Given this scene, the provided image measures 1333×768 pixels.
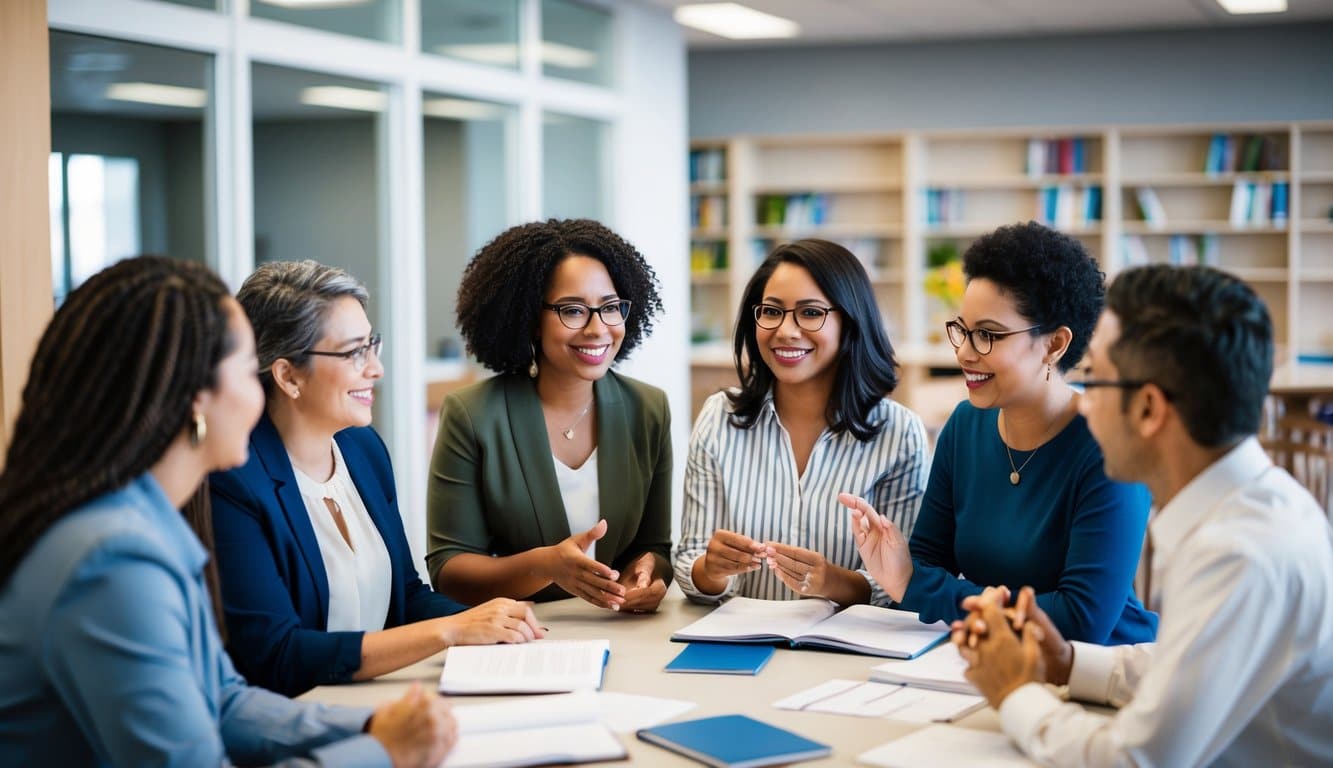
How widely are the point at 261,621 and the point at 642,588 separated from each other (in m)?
0.74

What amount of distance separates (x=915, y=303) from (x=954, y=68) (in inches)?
69.5

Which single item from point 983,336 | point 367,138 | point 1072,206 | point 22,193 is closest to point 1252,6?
point 1072,206

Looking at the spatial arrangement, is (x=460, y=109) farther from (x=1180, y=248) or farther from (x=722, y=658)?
(x=1180, y=248)

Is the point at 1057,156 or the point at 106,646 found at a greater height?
the point at 1057,156

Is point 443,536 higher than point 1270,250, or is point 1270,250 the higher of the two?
point 1270,250

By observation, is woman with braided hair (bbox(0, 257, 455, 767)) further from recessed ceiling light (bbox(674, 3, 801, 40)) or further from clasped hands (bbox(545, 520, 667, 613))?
recessed ceiling light (bbox(674, 3, 801, 40))

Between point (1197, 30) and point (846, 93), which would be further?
point (846, 93)

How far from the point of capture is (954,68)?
905 cm

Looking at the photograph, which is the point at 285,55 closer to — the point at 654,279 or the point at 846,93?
the point at 654,279

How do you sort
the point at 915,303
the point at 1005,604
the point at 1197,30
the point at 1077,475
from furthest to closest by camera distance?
the point at 915,303, the point at 1197,30, the point at 1077,475, the point at 1005,604

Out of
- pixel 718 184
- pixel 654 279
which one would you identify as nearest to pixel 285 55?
pixel 654 279

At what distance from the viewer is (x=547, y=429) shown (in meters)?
2.71

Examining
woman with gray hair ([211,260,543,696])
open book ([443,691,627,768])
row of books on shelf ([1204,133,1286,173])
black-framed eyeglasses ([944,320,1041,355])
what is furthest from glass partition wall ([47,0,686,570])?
row of books on shelf ([1204,133,1286,173])

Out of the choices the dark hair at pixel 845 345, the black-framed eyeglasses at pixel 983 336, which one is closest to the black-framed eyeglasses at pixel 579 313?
Answer: the dark hair at pixel 845 345
